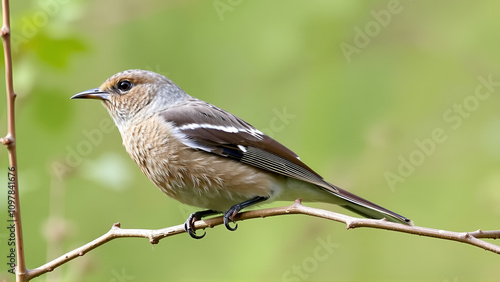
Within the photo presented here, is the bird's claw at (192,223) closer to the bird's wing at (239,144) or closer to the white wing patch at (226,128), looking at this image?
the bird's wing at (239,144)

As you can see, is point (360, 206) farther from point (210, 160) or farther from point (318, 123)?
point (318, 123)

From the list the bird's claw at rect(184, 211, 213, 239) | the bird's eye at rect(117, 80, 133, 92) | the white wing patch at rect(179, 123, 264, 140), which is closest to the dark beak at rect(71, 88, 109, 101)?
the bird's eye at rect(117, 80, 133, 92)

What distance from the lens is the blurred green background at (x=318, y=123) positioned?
5.82 meters

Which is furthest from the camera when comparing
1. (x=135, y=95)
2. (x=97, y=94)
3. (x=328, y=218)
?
(x=135, y=95)

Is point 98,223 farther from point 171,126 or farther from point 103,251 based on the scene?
point 171,126

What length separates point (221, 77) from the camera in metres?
7.14

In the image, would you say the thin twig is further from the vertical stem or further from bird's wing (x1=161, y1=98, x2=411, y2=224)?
bird's wing (x1=161, y1=98, x2=411, y2=224)

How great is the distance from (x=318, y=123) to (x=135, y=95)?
1.60 metres

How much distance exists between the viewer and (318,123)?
555 centimetres

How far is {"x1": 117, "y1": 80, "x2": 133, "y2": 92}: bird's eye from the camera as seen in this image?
502 cm

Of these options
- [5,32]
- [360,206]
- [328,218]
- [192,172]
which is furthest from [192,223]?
[5,32]

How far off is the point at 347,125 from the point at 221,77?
151 cm

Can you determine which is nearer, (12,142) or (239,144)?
(12,142)

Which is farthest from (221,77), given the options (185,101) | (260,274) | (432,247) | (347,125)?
(432,247)
